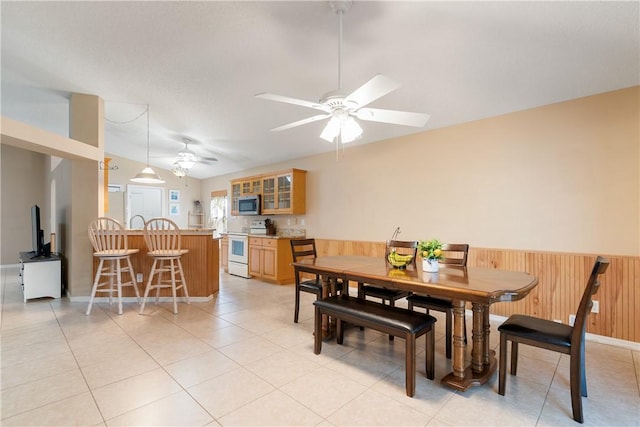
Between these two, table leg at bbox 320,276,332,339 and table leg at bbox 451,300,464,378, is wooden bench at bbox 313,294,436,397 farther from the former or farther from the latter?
table leg at bbox 320,276,332,339

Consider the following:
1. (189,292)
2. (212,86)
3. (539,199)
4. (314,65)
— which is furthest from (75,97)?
(539,199)

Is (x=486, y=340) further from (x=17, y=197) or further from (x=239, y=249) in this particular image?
(x=17, y=197)

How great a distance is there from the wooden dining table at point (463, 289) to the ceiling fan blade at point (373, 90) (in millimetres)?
1255

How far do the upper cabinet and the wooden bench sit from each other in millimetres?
3105

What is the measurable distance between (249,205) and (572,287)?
527 cm

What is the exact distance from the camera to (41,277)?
4.09m

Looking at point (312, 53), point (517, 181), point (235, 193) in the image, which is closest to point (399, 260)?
point (517, 181)

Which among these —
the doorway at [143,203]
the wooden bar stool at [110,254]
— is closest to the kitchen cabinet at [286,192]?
the wooden bar stool at [110,254]

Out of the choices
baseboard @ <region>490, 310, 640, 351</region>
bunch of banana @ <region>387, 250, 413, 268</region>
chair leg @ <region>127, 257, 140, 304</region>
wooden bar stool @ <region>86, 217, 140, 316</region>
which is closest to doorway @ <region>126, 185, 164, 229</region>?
wooden bar stool @ <region>86, 217, 140, 316</region>

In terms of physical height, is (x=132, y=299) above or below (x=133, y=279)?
below

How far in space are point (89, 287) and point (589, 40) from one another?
6.03m

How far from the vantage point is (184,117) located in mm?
4375

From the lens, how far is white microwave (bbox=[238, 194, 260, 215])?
6047 mm

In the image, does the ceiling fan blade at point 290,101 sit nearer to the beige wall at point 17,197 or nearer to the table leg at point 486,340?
the table leg at point 486,340
